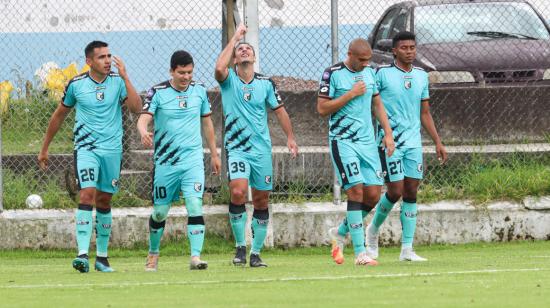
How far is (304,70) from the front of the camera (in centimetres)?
1714

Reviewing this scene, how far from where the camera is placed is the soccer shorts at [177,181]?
13523mm

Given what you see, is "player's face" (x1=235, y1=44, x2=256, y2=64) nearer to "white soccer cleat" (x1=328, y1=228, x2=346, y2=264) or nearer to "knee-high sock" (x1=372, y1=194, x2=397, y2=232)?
"white soccer cleat" (x1=328, y1=228, x2=346, y2=264)

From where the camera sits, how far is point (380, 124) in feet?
46.1

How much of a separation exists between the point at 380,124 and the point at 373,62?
5.31 meters

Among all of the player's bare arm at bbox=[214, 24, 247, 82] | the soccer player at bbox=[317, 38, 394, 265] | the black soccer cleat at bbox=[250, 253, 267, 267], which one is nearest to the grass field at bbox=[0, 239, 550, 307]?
the black soccer cleat at bbox=[250, 253, 267, 267]

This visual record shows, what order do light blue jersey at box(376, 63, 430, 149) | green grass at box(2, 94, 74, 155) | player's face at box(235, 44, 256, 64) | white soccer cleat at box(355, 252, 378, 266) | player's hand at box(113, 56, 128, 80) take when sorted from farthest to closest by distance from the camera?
green grass at box(2, 94, 74, 155)
light blue jersey at box(376, 63, 430, 149)
player's face at box(235, 44, 256, 64)
player's hand at box(113, 56, 128, 80)
white soccer cleat at box(355, 252, 378, 266)

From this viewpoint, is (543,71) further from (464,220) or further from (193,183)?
(193,183)

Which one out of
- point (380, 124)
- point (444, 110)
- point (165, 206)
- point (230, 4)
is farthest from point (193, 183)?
point (444, 110)

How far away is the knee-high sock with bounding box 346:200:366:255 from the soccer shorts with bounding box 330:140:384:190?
19 centimetres

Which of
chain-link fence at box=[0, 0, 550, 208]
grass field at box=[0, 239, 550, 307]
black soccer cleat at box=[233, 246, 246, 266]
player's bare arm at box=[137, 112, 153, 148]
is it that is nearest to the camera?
grass field at box=[0, 239, 550, 307]

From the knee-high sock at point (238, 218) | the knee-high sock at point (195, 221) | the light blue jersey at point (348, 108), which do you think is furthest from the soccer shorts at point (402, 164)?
the knee-high sock at point (195, 221)

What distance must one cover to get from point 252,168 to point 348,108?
1067mm

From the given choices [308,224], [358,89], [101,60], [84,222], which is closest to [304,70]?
[308,224]

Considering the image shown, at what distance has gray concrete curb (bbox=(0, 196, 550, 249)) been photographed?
54.1 ft
